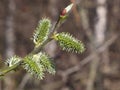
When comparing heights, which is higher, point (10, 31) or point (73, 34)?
point (10, 31)

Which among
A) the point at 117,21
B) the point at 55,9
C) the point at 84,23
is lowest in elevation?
the point at 84,23

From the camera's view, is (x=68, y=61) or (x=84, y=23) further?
(x=68, y=61)

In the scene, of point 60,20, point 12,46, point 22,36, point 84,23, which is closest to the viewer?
point 60,20

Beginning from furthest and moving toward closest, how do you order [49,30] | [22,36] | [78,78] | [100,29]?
[22,36]
[100,29]
[78,78]
[49,30]

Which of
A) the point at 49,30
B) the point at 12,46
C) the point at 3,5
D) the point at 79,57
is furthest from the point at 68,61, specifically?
the point at 49,30

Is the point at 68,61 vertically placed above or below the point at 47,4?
below

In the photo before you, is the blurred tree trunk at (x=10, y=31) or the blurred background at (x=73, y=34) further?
the blurred tree trunk at (x=10, y=31)

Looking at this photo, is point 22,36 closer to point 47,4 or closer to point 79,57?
point 47,4

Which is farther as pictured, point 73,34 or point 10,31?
point 10,31
